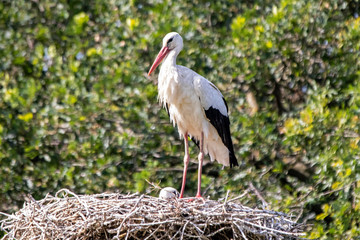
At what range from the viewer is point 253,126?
29.6 ft

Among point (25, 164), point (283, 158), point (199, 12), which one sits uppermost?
point (199, 12)

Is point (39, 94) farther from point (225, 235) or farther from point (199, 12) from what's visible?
point (225, 235)

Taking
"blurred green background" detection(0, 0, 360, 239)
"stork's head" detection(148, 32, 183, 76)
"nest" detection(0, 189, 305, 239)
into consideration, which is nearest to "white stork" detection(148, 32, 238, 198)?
"stork's head" detection(148, 32, 183, 76)

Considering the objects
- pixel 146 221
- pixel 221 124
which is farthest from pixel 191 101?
pixel 146 221

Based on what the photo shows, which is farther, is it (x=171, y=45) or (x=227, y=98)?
(x=227, y=98)

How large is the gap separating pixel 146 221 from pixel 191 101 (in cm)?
182

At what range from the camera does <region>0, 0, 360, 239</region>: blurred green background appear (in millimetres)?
8695

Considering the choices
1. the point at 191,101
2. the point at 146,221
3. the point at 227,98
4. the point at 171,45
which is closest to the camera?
the point at 146,221

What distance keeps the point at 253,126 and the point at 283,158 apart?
0.50 metres

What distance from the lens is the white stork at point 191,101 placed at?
7484mm

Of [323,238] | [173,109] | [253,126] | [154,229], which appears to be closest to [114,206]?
[154,229]

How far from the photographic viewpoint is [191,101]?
754cm

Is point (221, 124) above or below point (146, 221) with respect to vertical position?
above

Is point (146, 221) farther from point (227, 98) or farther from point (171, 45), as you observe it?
point (227, 98)
